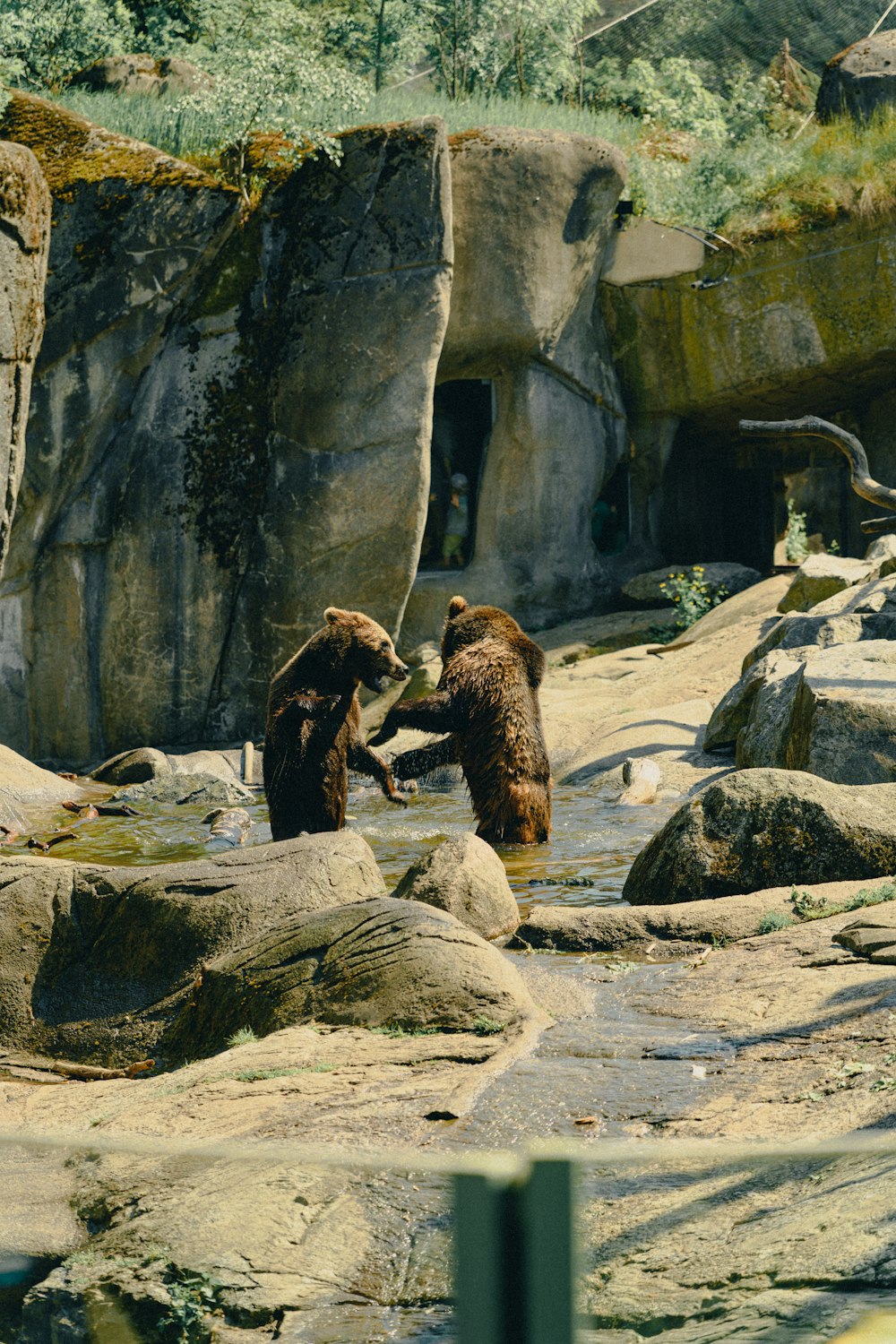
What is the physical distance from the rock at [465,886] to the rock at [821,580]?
724 centimetres

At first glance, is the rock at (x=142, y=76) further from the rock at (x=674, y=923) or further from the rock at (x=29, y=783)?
the rock at (x=674, y=923)

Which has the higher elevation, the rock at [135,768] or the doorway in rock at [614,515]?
the doorway in rock at [614,515]

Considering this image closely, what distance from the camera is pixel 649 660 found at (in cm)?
1438

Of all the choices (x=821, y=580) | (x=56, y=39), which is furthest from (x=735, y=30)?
(x=821, y=580)

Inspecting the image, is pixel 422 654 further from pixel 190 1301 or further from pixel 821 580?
pixel 190 1301

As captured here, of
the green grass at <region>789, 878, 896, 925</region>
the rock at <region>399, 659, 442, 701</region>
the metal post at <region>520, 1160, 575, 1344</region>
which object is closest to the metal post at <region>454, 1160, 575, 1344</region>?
the metal post at <region>520, 1160, 575, 1344</region>

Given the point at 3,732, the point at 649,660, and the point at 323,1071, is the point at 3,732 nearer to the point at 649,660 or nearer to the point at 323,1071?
the point at 649,660

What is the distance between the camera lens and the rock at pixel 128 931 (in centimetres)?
511

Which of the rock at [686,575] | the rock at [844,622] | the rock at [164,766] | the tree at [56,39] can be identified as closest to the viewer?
the rock at [844,622]

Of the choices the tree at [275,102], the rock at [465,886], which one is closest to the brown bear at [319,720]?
the rock at [465,886]

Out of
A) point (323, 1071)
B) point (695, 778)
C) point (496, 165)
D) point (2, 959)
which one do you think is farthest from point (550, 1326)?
point (496, 165)

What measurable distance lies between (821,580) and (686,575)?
→ 5011mm

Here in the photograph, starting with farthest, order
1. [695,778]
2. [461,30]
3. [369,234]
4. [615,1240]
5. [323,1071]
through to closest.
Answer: [461,30] → [369,234] → [695,778] → [323,1071] → [615,1240]

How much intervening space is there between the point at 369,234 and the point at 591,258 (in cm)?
390
